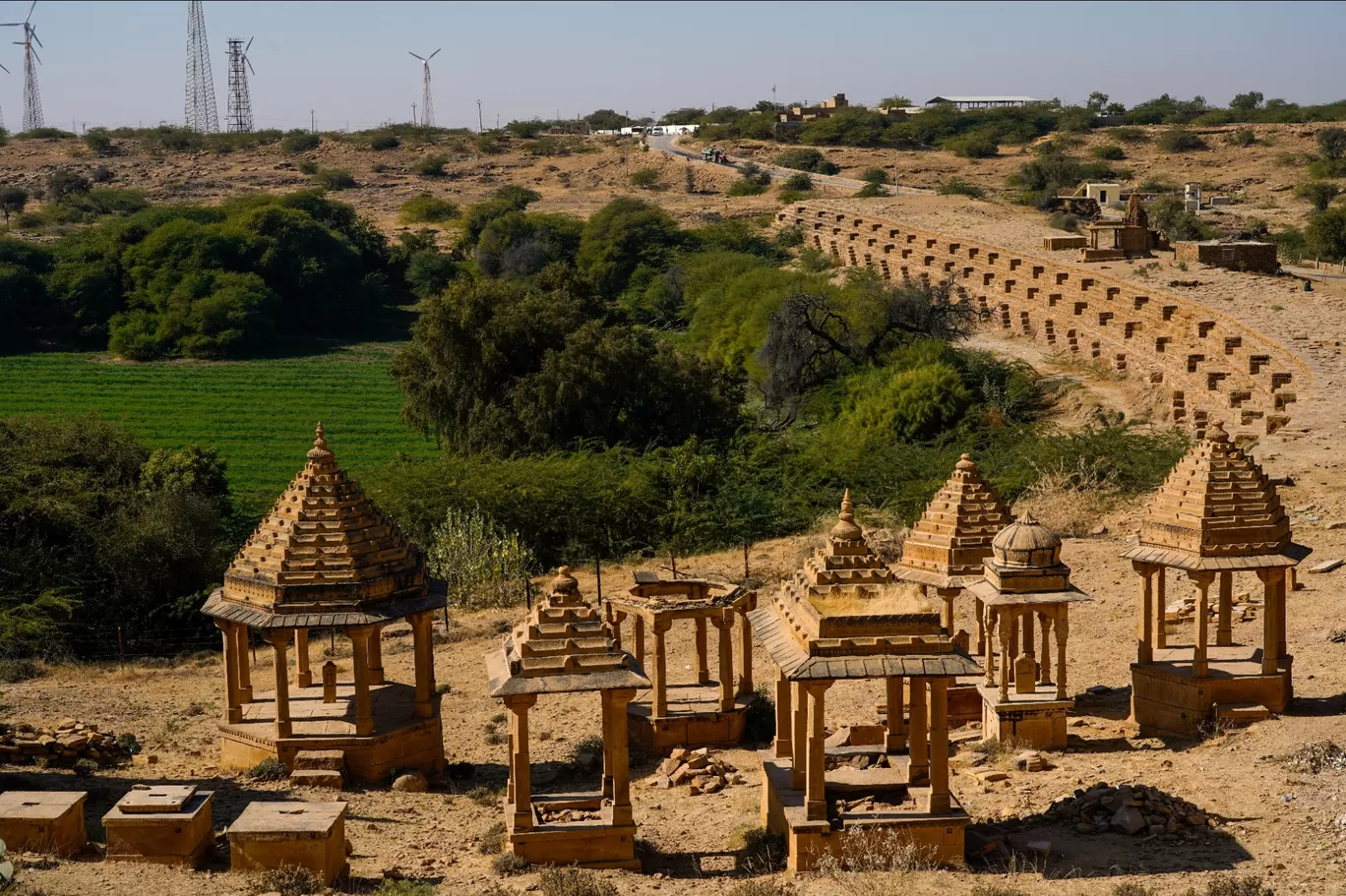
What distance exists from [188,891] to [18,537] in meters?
15.2

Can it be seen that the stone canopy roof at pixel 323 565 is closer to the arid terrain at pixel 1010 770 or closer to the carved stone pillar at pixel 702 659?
the arid terrain at pixel 1010 770

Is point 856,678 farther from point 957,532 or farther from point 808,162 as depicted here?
point 808,162

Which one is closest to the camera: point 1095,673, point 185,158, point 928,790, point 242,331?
point 928,790

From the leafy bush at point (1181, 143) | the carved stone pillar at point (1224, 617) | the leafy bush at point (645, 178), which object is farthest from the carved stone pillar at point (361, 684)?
the leafy bush at point (1181, 143)

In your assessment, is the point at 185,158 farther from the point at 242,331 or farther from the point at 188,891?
the point at 188,891

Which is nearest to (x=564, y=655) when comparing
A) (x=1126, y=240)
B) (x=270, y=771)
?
(x=270, y=771)

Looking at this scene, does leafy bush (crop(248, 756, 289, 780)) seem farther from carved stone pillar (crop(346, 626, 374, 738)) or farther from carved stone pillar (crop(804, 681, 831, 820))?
carved stone pillar (crop(804, 681, 831, 820))

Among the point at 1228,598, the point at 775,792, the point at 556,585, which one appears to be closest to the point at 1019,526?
the point at 1228,598

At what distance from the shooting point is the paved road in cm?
7394

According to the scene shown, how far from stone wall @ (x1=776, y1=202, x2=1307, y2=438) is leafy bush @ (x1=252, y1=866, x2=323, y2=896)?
753 inches

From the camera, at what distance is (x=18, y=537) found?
86.0 feet

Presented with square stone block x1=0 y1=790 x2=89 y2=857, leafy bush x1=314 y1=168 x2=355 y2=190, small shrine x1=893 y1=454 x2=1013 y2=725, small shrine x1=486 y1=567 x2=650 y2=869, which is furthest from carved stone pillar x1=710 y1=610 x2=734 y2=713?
leafy bush x1=314 y1=168 x2=355 y2=190

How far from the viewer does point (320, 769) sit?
1608 centimetres

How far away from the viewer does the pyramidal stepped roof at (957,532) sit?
696 inches
